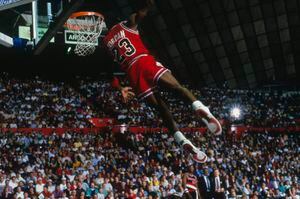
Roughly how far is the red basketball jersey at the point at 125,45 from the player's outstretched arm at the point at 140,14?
0.09 m

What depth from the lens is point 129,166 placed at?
666 inches

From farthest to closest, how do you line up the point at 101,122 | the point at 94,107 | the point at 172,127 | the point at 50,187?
the point at 94,107 < the point at 101,122 < the point at 50,187 < the point at 172,127

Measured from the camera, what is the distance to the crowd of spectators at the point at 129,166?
47.1 feet

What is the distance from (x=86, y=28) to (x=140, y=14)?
15777 mm

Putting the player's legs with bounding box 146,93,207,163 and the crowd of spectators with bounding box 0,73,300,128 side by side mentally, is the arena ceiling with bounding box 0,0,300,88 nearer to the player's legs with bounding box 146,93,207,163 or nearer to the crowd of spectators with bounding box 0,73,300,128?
the crowd of spectators with bounding box 0,73,300,128

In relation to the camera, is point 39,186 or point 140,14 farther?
point 39,186

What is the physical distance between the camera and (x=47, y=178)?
48.6ft

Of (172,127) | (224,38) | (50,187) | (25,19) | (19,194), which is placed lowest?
(172,127)

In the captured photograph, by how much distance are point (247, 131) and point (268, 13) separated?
973cm

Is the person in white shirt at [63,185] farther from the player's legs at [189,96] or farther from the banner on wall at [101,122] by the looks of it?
the player's legs at [189,96]

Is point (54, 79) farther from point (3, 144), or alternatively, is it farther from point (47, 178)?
point (47, 178)

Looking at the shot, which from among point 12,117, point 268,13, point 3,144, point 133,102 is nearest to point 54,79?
point 133,102

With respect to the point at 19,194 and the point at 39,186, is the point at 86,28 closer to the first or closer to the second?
the point at 39,186

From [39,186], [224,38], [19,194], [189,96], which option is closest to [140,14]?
[189,96]
